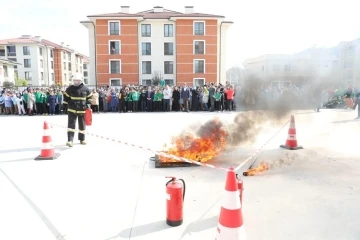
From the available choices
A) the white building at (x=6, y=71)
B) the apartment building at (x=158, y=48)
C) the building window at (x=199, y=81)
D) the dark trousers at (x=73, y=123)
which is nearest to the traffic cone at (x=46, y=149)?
the dark trousers at (x=73, y=123)

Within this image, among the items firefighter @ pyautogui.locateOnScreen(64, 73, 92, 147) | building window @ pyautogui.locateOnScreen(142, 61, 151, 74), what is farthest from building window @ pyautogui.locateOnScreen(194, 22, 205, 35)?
firefighter @ pyautogui.locateOnScreen(64, 73, 92, 147)

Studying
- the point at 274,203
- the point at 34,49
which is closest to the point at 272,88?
the point at 274,203

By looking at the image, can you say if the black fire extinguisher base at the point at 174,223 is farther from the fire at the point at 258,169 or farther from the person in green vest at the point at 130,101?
the person in green vest at the point at 130,101

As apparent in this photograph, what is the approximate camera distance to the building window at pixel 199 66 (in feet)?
146

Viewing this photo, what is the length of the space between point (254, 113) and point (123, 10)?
4268 centimetres

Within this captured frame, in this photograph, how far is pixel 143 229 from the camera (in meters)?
3.48

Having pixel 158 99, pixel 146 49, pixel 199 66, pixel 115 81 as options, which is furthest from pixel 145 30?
pixel 158 99

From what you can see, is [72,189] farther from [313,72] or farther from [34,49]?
[34,49]

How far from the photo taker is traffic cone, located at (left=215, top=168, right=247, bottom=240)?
277 cm

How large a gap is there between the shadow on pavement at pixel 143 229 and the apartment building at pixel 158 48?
136ft

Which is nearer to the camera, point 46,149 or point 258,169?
point 258,169

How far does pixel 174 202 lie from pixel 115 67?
4306 cm

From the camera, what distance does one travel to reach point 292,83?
22.7ft

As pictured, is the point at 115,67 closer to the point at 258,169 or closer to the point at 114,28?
the point at 114,28
